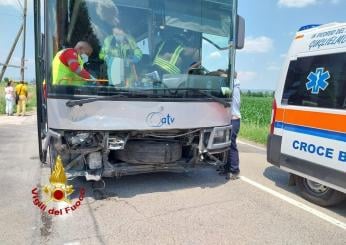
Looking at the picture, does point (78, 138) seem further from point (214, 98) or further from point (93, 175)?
point (214, 98)

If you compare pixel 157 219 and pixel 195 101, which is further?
pixel 195 101

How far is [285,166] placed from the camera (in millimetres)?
5414

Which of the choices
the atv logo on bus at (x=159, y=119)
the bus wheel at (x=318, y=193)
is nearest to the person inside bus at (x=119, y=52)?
the atv logo on bus at (x=159, y=119)

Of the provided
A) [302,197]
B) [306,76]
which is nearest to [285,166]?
[302,197]

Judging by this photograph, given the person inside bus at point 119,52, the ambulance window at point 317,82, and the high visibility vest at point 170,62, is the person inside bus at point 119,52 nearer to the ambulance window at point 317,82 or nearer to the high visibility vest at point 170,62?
the high visibility vest at point 170,62

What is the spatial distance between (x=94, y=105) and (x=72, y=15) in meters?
1.16

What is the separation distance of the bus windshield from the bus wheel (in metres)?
1.73

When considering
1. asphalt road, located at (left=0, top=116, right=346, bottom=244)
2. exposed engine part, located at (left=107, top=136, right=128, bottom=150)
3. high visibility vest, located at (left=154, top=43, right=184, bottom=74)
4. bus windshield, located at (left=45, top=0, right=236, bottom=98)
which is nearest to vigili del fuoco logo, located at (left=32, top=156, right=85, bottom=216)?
asphalt road, located at (left=0, top=116, right=346, bottom=244)

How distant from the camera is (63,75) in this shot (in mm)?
4621

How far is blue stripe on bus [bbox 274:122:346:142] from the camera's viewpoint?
A: 177 inches

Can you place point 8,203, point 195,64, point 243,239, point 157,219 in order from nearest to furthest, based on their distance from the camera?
point 243,239
point 157,219
point 8,203
point 195,64

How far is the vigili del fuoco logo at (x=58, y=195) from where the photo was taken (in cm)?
469

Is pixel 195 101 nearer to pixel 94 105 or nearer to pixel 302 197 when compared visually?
pixel 94 105

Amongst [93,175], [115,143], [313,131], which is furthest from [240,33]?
[93,175]
